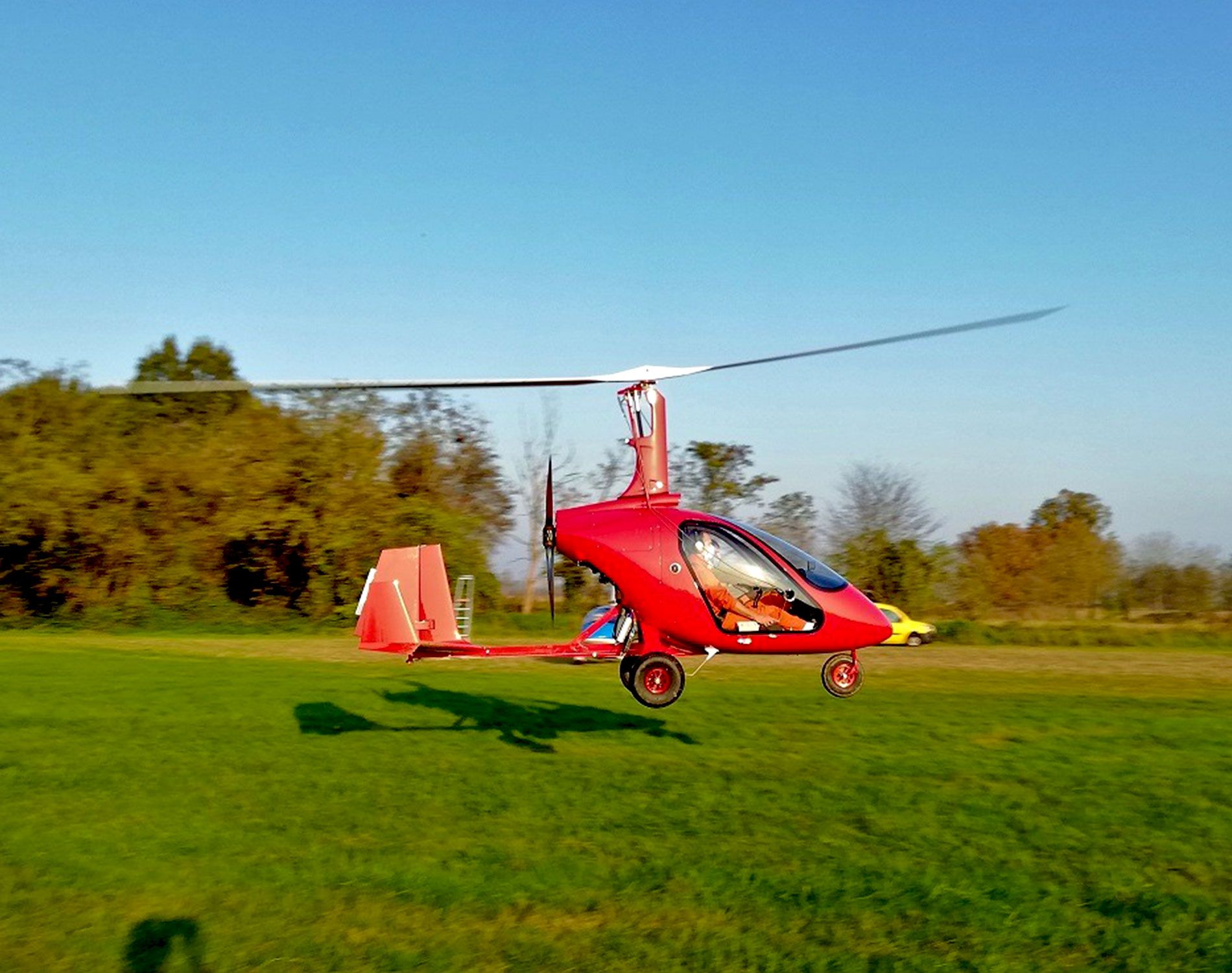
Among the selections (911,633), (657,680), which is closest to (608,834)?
(657,680)

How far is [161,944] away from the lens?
830 centimetres

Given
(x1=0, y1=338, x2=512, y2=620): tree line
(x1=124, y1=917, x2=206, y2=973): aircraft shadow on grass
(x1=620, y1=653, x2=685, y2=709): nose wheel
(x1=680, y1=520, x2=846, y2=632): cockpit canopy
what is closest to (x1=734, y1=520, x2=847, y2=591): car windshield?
(x1=680, y1=520, x2=846, y2=632): cockpit canopy

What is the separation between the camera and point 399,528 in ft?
143

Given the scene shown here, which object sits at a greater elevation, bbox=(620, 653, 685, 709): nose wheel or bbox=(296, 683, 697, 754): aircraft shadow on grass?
bbox=(620, 653, 685, 709): nose wheel

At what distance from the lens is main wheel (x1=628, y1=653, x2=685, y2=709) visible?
12984 millimetres

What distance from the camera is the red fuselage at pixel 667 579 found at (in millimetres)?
13008

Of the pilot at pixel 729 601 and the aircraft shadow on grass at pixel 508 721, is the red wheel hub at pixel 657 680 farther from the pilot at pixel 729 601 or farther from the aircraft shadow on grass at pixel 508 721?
the aircraft shadow on grass at pixel 508 721

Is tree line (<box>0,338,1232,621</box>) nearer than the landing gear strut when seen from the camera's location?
No

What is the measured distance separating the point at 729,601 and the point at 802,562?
909mm

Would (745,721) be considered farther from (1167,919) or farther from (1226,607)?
(1226,607)

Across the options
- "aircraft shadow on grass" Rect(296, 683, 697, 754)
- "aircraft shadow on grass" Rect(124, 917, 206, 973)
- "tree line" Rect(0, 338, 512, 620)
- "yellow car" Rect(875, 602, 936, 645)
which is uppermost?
"tree line" Rect(0, 338, 512, 620)

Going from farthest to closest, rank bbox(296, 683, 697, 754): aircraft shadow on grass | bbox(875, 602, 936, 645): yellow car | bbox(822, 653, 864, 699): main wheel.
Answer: bbox(875, 602, 936, 645): yellow car, bbox(296, 683, 697, 754): aircraft shadow on grass, bbox(822, 653, 864, 699): main wheel

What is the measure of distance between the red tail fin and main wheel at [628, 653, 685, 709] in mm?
2621

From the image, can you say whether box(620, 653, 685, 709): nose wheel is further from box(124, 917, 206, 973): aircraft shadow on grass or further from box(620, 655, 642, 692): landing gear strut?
box(124, 917, 206, 973): aircraft shadow on grass
